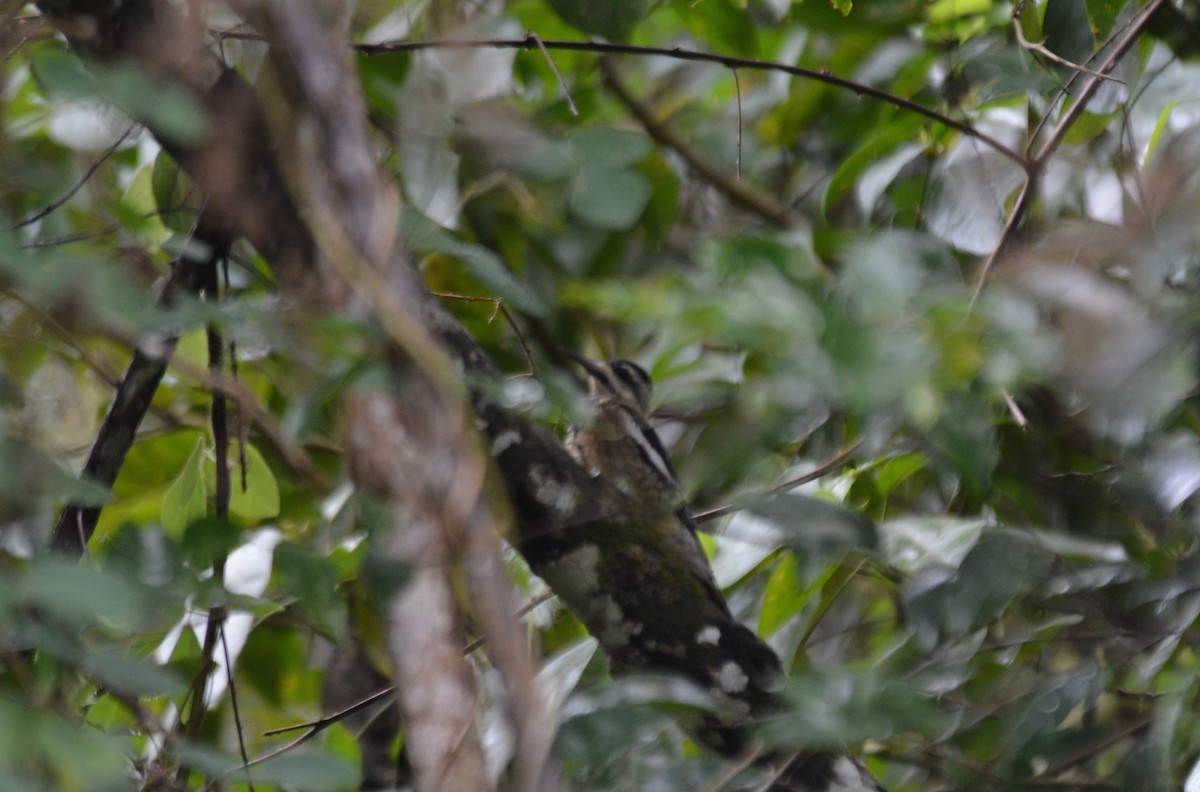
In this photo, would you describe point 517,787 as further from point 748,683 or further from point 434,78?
point 434,78

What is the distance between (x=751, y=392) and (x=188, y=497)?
961mm

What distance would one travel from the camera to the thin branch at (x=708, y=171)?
341 centimetres

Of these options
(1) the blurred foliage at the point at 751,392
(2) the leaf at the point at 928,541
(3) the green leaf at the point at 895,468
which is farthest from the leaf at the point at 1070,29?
(2) the leaf at the point at 928,541

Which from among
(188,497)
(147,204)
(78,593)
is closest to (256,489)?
(188,497)

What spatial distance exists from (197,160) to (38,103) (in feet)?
5.79

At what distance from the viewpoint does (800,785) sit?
162 centimetres

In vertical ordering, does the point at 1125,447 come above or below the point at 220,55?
below

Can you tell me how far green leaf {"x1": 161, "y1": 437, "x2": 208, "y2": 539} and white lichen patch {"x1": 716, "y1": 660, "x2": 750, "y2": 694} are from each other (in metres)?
0.88

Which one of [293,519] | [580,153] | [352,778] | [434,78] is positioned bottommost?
[293,519]

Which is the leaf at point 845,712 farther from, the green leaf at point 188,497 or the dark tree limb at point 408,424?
the green leaf at point 188,497

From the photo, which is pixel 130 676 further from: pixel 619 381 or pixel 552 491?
pixel 619 381

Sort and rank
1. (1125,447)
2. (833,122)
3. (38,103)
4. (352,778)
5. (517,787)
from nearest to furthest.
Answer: (517,787), (352,778), (1125,447), (38,103), (833,122)

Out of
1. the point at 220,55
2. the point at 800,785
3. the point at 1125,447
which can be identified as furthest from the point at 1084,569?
the point at 220,55

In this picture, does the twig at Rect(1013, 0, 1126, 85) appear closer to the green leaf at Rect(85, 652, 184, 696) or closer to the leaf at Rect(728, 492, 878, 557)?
the leaf at Rect(728, 492, 878, 557)
